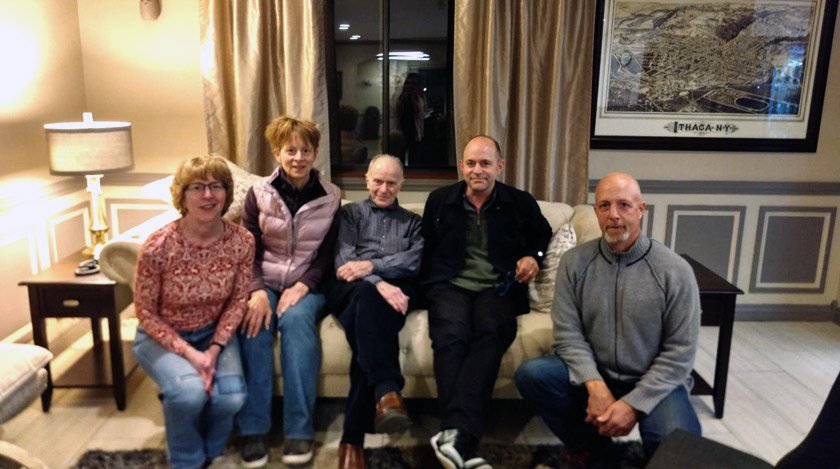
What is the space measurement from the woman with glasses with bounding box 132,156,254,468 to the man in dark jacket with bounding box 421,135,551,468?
74 cm

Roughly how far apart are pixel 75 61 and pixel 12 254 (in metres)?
1.11

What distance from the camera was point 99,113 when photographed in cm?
354

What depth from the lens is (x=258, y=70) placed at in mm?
3271

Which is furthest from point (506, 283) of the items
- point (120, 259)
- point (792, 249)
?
point (792, 249)

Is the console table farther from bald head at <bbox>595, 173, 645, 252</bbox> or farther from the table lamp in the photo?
the table lamp

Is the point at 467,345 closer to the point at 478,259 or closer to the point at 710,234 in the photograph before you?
the point at 478,259

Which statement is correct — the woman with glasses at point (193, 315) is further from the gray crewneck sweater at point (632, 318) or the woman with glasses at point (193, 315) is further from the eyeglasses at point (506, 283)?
the gray crewneck sweater at point (632, 318)

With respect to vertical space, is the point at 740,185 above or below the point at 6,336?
above

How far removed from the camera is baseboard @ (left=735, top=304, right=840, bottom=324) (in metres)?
3.79

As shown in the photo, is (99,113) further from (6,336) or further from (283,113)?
(6,336)

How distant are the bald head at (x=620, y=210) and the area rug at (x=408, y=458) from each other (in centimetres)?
78

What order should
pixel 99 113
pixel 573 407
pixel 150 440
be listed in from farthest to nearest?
pixel 99 113, pixel 150 440, pixel 573 407

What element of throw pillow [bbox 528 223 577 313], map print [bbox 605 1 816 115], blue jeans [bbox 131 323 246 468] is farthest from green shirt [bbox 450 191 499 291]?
map print [bbox 605 1 816 115]

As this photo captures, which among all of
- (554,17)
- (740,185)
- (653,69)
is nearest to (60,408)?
(554,17)
